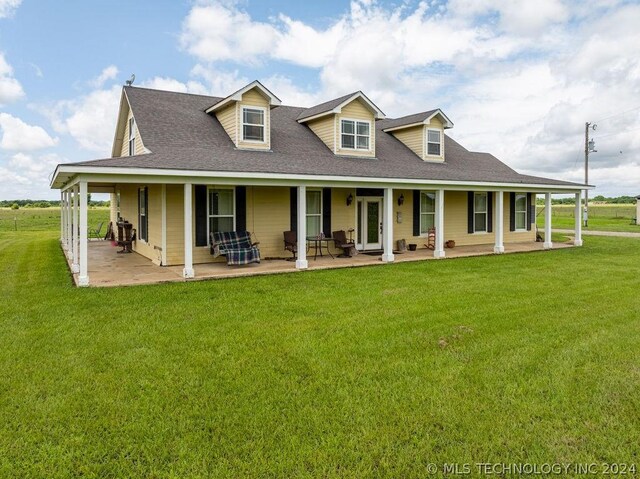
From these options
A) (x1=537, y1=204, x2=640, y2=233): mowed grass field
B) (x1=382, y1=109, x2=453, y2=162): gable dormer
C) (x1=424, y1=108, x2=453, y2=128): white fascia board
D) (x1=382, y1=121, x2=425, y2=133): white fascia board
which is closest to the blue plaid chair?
(x1=382, y1=109, x2=453, y2=162): gable dormer

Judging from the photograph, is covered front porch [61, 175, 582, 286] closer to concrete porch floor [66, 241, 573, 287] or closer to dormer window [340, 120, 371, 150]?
concrete porch floor [66, 241, 573, 287]

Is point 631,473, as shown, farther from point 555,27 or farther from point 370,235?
point 555,27

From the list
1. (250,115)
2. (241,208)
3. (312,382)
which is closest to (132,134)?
(250,115)

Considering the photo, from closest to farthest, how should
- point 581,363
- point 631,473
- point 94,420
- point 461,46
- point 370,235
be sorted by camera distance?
point 631,473
point 94,420
point 581,363
point 370,235
point 461,46

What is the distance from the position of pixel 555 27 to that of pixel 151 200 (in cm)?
1457

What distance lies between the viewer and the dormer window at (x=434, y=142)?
16688 millimetres

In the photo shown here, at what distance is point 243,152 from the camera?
12.4 metres

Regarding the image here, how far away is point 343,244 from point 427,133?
627cm

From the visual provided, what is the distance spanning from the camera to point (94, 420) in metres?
3.56

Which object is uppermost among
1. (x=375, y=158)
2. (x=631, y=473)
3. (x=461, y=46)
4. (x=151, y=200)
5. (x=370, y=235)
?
(x=461, y=46)

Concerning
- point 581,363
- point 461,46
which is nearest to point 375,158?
point 461,46

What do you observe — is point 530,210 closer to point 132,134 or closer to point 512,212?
point 512,212

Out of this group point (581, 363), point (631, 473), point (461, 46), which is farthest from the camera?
point (461, 46)

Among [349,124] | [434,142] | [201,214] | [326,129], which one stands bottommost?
[201,214]
